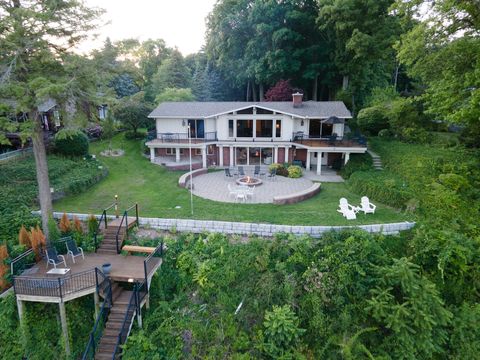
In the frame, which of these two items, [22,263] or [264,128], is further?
[264,128]

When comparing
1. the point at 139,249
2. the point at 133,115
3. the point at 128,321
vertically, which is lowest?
the point at 128,321

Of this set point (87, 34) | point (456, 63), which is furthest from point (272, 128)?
point (87, 34)

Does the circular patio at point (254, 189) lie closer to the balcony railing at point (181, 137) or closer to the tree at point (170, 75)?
the balcony railing at point (181, 137)

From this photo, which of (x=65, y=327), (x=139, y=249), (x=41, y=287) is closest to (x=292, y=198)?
(x=139, y=249)

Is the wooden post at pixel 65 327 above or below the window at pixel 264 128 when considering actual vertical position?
below

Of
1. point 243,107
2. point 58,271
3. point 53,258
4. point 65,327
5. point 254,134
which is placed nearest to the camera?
point 65,327

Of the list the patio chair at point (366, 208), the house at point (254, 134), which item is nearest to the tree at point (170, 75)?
the house at point (254, 134)

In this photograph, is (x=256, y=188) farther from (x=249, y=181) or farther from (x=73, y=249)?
(x=73, y=249)
